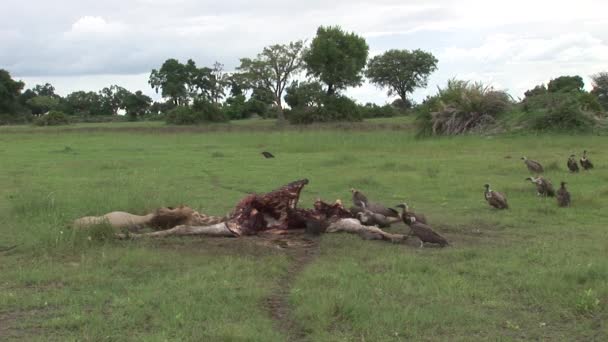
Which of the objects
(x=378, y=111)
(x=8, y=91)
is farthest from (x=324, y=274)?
(x=8, y=91)

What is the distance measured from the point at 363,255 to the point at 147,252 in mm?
2946

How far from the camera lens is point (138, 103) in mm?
77125

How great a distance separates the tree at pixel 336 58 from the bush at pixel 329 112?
2.24 meters

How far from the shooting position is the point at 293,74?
64000 mm

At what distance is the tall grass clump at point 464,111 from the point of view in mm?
34562

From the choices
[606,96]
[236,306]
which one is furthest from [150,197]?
[606,96]

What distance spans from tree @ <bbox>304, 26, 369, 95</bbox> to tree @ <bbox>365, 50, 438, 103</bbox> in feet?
36.5

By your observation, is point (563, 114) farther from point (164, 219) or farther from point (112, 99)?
point (112, 99)

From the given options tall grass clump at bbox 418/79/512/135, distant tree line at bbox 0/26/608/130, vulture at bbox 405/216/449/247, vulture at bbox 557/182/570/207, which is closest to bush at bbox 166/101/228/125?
distant tree line at bbox 0/26/608/130

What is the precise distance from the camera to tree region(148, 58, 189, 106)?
2844 inches

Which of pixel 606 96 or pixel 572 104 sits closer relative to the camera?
pixel 572 104

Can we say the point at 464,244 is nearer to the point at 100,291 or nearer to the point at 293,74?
the point at 100,291

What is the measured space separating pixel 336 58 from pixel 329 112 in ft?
16.6

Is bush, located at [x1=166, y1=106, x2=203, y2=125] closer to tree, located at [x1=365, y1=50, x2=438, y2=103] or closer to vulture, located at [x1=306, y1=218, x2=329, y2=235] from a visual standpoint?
tree, located at [x1=365, y1=50, x2=438, y2=103]
